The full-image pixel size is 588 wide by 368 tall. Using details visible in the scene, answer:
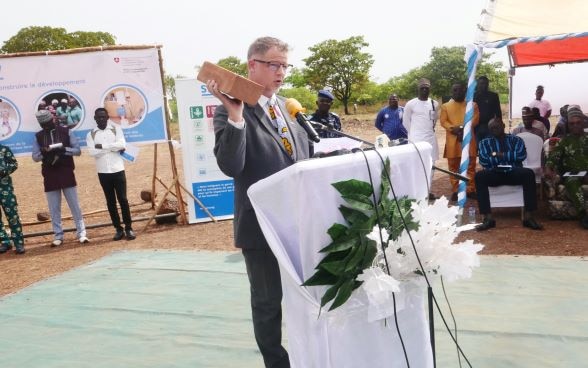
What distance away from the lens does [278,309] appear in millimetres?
2287

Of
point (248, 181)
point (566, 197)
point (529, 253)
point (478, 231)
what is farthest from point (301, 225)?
point (566, 197)

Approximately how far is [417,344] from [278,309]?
2.05 ft

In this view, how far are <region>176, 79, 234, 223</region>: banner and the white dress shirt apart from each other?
843 mm

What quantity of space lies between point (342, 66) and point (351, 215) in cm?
3639

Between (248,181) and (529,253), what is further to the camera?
(529,253)

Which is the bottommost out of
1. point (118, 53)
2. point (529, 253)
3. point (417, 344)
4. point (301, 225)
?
point (529, 253)

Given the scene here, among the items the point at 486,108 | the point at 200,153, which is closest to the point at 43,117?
the point at 200,153

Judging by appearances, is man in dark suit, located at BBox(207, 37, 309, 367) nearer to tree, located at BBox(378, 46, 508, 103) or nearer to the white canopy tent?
the white canopy tent

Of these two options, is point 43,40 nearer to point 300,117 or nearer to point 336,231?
point 300,117

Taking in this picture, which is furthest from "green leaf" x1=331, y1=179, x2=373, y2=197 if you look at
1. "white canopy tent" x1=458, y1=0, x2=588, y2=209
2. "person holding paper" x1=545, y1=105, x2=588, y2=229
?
"person holding paper" x1=545, y1=105, x2=588, y2=229

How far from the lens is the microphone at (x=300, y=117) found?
2032 mm

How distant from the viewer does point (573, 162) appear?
246 inches

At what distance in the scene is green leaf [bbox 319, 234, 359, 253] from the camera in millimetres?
1697

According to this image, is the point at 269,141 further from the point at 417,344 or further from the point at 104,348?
the point at 104,348
